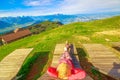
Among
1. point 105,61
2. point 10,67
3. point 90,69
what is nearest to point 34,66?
point 10,67

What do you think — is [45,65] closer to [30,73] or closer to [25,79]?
[30,73]

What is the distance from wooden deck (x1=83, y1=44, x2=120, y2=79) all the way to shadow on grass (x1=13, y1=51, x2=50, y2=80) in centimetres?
386

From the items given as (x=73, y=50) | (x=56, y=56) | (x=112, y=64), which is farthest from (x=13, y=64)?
(x=112, y=64)

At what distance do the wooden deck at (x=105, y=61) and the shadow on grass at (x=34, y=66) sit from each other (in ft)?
12.7

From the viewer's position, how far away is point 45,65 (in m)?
17.3

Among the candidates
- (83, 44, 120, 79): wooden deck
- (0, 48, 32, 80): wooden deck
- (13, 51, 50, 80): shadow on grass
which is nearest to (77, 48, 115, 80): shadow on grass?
(83, 44, 120, 79): wooden deck

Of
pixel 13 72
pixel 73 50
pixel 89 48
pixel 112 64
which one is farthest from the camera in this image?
pixel 89 48

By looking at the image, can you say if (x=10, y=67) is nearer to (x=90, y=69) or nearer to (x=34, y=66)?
(x=34, y=66)

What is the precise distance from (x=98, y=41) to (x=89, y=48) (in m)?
7.52

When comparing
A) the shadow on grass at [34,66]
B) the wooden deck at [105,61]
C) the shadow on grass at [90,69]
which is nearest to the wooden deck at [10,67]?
the shadow on grass at [34,66]

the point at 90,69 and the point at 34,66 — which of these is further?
the point at 34,66

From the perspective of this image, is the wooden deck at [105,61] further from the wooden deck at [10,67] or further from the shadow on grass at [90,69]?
the wooden deck at [10,67]

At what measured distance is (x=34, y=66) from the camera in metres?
17.5

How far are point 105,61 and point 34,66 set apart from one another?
5800mm
